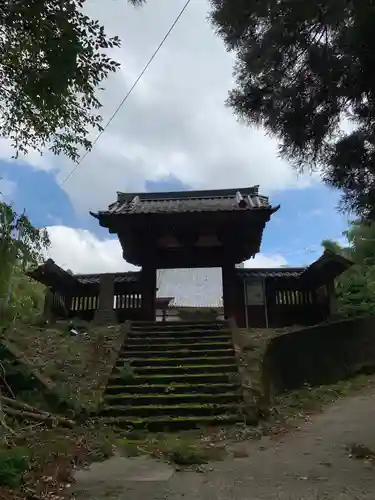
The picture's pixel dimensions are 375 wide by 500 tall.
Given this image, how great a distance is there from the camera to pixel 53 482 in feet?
13.1

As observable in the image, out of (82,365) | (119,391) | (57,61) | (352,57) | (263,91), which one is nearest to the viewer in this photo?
(57,61)

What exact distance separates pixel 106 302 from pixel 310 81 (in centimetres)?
910

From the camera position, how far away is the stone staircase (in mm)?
6746

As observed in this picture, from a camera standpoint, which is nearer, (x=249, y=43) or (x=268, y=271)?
(x=249, y=43)

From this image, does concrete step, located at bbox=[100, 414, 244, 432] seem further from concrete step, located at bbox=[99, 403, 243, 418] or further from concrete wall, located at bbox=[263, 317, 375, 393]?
concrete wall, located at bbox=[263, 317, 375, 393]

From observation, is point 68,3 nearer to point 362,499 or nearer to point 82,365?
point 362,499

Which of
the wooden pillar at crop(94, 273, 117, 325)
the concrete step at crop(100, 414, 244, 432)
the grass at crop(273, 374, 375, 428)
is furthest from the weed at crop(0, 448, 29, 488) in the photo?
the wooden pillar at crop(94, 273, 117, 325)

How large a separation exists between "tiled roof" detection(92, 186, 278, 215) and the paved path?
24.3 ft

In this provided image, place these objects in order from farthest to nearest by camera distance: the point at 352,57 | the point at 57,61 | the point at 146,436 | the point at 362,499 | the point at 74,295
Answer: the point at 74,295, the point at 146,436, the point at 352,57, the point at 57,61, the point at 362,499

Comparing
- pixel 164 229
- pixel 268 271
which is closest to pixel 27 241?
pixel 164 229

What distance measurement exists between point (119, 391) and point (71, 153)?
4224 mm

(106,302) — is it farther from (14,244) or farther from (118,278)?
(14,244)

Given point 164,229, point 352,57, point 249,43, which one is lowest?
point 352,57

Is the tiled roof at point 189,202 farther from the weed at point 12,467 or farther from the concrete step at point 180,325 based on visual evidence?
the weed at point 12,467
